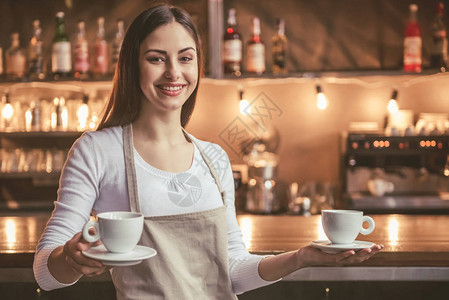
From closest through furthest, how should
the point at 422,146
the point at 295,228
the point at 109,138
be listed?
the point at 109,138, the point at 295,228, the point at 422,146

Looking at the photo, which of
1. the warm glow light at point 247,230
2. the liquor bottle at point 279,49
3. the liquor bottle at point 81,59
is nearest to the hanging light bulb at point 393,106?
the liquor bottle at point 279,49

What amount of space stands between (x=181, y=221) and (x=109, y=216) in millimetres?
272

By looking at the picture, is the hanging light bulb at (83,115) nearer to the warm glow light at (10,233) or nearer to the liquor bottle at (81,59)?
the liquor bottle at (81,59)

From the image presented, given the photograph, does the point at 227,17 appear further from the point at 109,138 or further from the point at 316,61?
the point at 109,138

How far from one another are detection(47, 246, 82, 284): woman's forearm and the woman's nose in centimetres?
47

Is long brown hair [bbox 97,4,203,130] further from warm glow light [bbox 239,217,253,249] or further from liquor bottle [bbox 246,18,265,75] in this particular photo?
liquor bottle [bbox 246,18,265,75]

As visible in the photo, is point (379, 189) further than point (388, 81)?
No

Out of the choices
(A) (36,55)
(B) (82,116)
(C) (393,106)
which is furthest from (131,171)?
(C) (393,106)

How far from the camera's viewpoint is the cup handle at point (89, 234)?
1.00 metres

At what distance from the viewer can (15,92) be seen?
3.78 m

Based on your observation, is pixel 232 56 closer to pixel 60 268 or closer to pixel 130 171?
pixel 130 171

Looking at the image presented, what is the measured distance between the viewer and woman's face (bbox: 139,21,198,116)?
1339 millimetres

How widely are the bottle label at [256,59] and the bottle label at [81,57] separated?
1003mm

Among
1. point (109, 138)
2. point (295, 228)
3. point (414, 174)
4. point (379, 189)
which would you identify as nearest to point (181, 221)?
point (109, 138)
